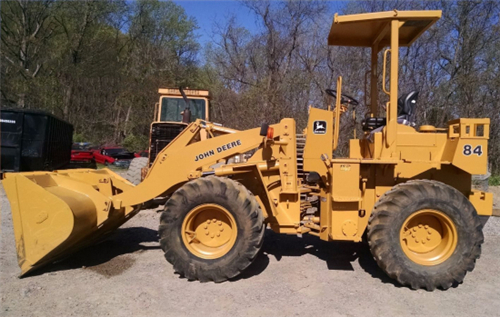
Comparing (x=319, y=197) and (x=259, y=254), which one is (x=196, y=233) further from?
(x=319, y=197)

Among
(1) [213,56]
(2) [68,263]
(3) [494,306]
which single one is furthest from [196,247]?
(1) [213,56]

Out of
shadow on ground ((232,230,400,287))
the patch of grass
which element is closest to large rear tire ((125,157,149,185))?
shadow on ground ((232,230,400,287))

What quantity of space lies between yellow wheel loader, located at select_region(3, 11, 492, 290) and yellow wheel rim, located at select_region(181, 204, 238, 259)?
12mm

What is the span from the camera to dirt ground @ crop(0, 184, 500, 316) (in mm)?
3955

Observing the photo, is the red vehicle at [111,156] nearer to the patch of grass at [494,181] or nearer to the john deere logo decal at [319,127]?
the patch of grass at [494,181]

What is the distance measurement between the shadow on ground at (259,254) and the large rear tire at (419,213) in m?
0.38

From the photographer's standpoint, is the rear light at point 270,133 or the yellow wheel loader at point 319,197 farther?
the rear light at point 270,133

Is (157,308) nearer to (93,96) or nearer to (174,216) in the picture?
(174,216)

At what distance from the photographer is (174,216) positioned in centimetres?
471

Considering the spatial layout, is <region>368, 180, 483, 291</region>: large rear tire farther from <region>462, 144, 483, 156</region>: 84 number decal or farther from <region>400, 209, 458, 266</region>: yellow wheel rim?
<region>462, 144, 483, 156</region>: 84 number decal

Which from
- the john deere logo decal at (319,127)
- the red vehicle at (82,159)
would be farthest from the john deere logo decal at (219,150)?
the red vehicle at (82,159)

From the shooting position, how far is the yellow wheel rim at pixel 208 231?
4.76m

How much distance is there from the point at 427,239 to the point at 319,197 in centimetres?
139

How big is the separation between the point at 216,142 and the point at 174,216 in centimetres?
107
